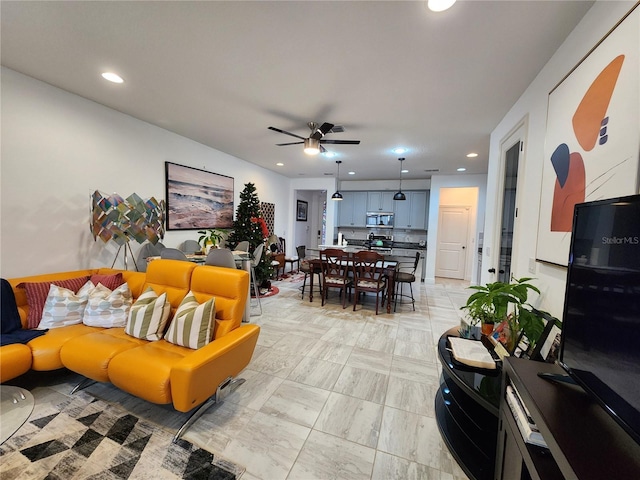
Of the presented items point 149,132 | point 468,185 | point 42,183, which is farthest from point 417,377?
point 468,185

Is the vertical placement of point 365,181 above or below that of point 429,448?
above

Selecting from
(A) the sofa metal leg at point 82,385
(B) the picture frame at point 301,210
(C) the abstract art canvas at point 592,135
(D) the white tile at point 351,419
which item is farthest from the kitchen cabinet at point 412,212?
(A) the sofa metal leg at point 82,385

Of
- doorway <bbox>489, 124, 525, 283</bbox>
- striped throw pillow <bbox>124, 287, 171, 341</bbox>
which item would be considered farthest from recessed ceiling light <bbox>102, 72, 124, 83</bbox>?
doorway <bbox>489, 124, 525, 283</bbox>

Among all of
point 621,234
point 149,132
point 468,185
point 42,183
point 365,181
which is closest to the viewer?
point 621,234

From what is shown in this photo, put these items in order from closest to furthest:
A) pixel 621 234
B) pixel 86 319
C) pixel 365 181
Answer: pixel 621 234 < pixel 86 319 < pixel 365 181

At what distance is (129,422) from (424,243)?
6759 mm

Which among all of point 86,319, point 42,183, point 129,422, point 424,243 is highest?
point 42,183

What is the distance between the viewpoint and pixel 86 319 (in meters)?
2.28

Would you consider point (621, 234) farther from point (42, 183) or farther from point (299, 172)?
point (299, 172)

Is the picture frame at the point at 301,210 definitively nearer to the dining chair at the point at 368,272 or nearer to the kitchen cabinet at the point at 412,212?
the kitchen cabinet at the point at 412,212

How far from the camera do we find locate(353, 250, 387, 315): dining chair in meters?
3.89

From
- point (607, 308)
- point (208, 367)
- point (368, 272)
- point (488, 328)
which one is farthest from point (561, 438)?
point (368, 272)

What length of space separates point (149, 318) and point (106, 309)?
0.55 m

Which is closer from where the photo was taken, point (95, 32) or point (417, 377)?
point (95, 32)
